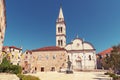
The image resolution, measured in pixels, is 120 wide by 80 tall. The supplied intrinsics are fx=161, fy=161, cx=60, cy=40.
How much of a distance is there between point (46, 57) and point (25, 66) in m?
8.25

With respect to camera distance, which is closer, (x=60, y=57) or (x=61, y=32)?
(x=60, y=57)

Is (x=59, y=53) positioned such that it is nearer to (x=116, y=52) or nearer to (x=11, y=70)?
(x=116, y=52)

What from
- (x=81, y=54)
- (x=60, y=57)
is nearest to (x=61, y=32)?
(x=81, y=54)

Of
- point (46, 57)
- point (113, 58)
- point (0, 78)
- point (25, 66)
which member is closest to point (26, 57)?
point (25, 66)

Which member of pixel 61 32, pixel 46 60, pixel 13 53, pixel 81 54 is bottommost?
pixel 46 60

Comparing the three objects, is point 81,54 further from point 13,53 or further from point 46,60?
point 13,53

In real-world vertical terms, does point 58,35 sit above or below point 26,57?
above

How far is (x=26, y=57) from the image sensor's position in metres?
60.5

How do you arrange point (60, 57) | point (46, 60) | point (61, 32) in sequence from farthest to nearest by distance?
point (61, 32), point (46, 60), point (60, 57)

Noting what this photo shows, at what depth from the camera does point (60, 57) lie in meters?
58.3

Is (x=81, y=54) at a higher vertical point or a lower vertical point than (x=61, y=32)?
lower

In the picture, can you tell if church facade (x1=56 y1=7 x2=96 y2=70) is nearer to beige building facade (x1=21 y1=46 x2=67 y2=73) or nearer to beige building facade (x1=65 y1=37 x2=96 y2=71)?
beige building facade (x1=65 y1=37 x2=96 y2=71)

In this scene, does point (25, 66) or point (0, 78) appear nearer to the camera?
point (0, 78)

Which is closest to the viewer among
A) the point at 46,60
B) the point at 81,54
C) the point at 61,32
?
the point at 46,60
